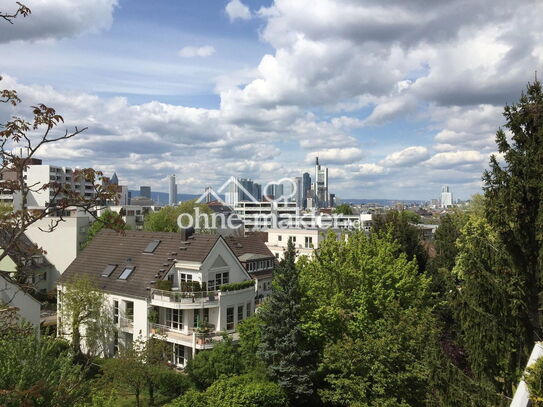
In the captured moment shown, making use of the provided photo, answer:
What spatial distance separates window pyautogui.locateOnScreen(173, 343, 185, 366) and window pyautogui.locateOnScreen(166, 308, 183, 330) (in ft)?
4.38

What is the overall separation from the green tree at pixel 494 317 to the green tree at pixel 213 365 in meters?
14.8

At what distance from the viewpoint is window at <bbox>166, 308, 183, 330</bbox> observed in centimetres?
3174

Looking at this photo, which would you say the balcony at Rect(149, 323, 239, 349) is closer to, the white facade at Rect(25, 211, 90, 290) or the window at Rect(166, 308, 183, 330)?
the window at Rect(166, 308, 183, 330)

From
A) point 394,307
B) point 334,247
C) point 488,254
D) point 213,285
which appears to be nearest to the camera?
point 488,254

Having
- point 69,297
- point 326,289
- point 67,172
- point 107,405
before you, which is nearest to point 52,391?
point 107,405

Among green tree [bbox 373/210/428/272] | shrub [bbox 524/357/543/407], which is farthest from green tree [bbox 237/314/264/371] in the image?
shrub [bbox 524/357/543/407]

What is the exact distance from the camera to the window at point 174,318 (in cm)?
3174

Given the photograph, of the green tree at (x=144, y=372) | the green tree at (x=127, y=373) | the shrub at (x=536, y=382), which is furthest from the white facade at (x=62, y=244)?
the shrub at (x=536, y=382)

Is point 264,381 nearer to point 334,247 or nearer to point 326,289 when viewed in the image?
point 326,289

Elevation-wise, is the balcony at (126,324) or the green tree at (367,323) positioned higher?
the green tree at (367,323)

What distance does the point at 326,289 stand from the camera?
26.2 m

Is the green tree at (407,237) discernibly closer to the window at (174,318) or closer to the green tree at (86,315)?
the window at (174,318)

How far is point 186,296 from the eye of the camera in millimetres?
30828

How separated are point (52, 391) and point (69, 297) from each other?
23385mm
